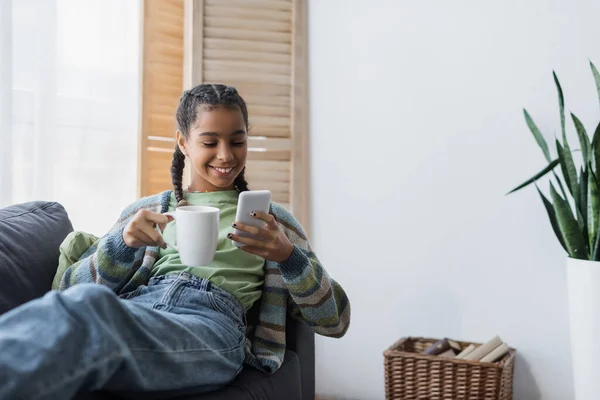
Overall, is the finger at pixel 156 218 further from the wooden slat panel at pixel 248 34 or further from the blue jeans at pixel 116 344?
the wooden slat panel at pixel 248 34

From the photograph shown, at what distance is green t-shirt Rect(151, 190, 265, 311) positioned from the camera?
1.56m

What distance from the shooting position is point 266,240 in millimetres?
1407

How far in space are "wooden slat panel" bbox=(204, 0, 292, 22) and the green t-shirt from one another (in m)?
1.28

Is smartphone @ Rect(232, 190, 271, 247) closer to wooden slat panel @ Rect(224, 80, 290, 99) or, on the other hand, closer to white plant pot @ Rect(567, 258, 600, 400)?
white plant pot @ Rect(567, 258, 600, 400)

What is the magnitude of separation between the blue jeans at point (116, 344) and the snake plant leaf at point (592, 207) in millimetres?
1236

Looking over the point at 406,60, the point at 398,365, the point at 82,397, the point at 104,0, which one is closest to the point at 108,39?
the point at 104,0

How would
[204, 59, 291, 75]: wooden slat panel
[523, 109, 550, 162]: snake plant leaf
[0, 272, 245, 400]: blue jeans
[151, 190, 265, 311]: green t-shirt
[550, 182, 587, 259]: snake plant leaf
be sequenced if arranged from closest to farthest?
[0, 272, 245, 400]: blue jeans
[151, 190, 265, 311]: green t-shirt
[550, 182, 587, 259]: snake plant leaf
[523, 109, 550, 162]: snake plant leaf
[204, 59, 291, 75]: wooden slat panel

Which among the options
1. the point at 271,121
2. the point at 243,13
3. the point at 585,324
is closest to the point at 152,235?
the point at 585,324

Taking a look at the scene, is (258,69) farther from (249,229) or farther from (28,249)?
(249,229)

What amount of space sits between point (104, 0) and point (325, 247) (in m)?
1.31

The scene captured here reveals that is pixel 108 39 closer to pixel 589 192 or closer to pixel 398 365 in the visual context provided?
pixel 398 365

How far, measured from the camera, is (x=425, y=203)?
2.66 metres

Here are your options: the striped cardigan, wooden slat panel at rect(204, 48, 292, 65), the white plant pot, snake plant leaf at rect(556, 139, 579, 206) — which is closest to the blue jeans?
the striped cardigan

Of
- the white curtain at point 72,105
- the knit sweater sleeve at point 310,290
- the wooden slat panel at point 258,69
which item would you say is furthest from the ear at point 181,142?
the wooden slat panel at point 258,69
